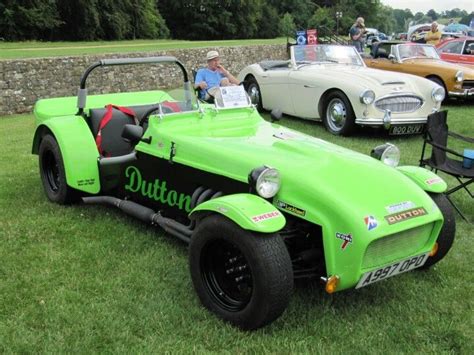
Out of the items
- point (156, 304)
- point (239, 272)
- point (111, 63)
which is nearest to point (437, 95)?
point (111, 63)

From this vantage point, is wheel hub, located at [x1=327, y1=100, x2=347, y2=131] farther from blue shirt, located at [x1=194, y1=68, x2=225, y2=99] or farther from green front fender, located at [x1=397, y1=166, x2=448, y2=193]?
Result: green front fender, located at [x1=397, y1=166, x2=448, y2=193]

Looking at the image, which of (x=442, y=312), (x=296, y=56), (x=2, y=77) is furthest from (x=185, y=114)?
(x=2, y=77)

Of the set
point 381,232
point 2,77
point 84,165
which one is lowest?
point 2,77

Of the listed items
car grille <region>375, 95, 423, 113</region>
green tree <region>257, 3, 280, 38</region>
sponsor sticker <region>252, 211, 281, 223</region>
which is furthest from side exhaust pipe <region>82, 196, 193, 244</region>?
green tree <region>257, 3, 280, 38</region>

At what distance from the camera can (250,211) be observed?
3.13 m

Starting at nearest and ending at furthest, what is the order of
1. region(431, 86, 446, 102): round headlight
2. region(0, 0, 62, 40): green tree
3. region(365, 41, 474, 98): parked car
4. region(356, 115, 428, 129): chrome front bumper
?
region(356, 115, 428, 129): chrome front bumper, region(431, 86, 446, 102): round headlight, region(365, 41, 474, 98): parked car, region(0, 0, 62, 40): green tree

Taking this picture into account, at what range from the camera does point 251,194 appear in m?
3.43

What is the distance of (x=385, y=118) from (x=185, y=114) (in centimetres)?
490

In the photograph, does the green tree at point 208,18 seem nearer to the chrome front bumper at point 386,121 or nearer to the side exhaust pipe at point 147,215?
the chrome front bumper at point 386,121

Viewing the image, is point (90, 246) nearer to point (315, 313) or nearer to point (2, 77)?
point (315, 313)

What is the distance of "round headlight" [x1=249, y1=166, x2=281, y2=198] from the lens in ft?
11.1

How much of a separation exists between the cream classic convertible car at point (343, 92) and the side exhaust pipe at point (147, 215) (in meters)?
5.11

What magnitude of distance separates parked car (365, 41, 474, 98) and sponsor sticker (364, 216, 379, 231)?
990cm

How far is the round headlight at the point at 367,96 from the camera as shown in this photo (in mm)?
8641
